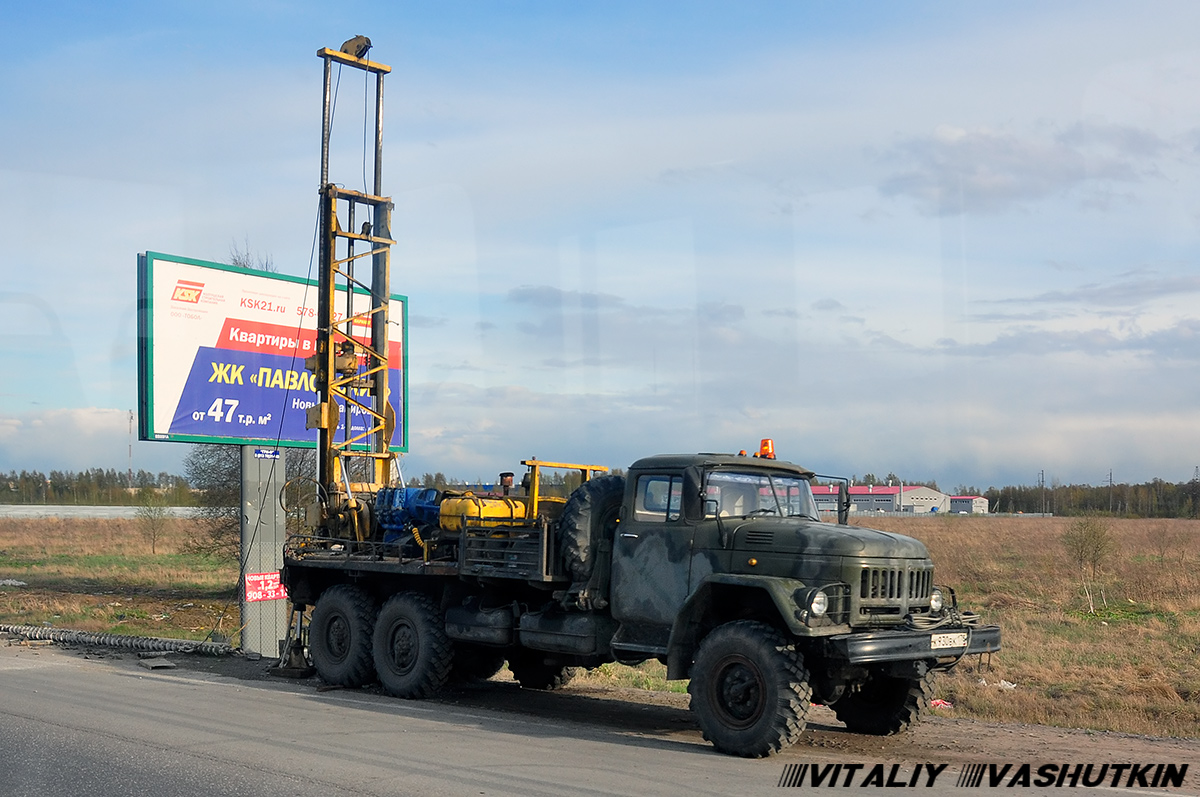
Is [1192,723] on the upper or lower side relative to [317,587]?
lower

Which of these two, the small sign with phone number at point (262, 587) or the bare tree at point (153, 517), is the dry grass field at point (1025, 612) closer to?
the bare tree at point (153, 517)

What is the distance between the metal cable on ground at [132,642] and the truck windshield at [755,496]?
31.5 feet

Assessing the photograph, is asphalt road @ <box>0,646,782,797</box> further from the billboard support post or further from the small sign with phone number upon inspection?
the billboard support post

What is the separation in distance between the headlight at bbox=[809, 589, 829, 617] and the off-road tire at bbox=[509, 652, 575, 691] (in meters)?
5.27

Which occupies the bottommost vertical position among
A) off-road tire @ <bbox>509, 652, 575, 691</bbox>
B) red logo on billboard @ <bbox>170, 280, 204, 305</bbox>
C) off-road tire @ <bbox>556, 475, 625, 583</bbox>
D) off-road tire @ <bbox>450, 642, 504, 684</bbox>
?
off-road tire @ <bbox>509, 652, 575, 691</bbox>

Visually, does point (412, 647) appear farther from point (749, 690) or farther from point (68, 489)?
point (68, 489)

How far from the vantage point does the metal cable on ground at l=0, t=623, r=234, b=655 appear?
16.8 meters

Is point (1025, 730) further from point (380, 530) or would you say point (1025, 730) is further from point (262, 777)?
point (380, 530)

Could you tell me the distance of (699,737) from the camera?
10.3m

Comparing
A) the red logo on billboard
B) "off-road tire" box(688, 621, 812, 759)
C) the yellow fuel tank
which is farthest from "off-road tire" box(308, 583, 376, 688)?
the red logo on billboard

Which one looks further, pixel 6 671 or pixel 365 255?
pixel 365 255

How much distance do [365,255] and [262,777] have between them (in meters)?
10.5

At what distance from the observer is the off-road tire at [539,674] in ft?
44.7

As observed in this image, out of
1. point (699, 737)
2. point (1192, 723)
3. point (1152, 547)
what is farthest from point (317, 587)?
point (1152, 547)
